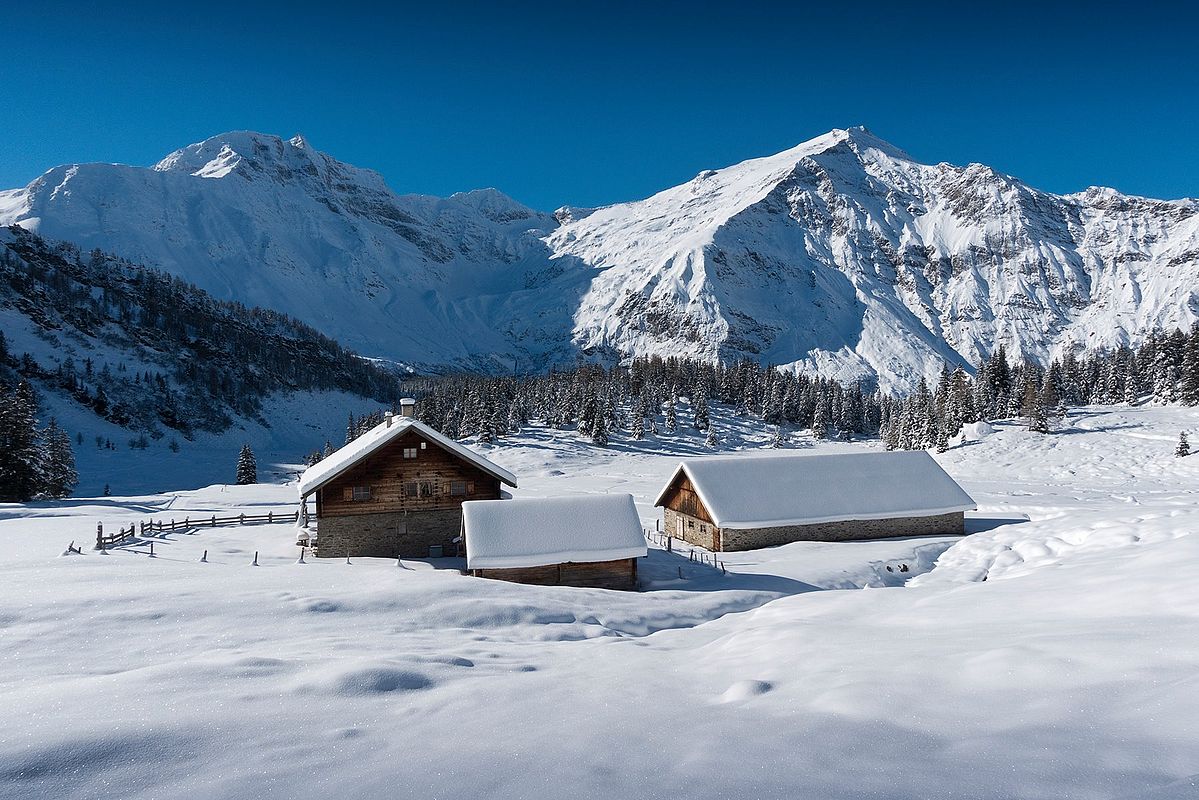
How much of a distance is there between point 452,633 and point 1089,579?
1235cm

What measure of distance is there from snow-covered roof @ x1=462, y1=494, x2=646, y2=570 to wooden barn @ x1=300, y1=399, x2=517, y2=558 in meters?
4.20

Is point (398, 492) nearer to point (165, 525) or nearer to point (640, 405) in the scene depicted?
point (165, 525)

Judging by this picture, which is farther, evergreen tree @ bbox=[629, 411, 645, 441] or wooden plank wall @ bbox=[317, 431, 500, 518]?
evergreen tree @ bbox=[629, 411, 645, 441]

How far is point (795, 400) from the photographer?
126062 millimetres

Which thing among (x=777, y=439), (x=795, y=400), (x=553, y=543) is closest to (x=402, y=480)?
(x=553, y=543)

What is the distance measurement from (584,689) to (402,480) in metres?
20.9

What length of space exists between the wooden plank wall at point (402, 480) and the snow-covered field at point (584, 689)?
25.8 ft

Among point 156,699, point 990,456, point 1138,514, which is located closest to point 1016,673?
point 156,699

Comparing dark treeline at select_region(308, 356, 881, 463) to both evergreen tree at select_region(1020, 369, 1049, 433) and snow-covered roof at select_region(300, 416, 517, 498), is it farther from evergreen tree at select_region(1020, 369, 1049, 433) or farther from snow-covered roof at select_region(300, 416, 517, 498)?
snow-covered roof at select_region(300, 416, 517, 498)

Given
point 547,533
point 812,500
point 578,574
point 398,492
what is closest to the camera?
point 547,533

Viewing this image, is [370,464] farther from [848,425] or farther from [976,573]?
[848,425]

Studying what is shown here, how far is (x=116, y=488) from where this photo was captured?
81812mm

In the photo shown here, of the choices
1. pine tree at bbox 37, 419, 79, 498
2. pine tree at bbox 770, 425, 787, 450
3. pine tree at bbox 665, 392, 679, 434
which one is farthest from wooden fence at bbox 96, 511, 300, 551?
pine tree at bbox 770, 425, 787, 450

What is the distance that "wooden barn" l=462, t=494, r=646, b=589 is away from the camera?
22.8m
